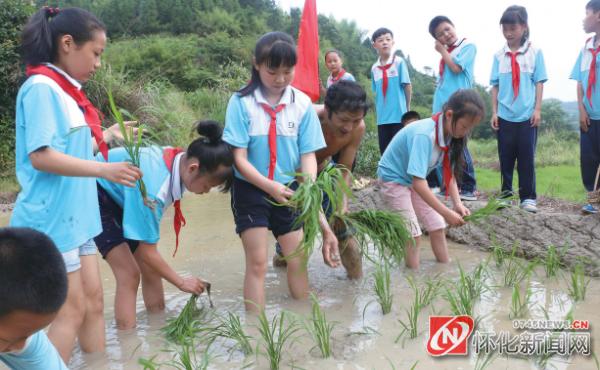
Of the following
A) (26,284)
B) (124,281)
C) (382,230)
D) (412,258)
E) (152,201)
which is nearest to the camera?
(26,284)

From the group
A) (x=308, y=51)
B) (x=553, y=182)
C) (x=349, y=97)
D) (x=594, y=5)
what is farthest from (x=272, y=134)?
(x=553, y=182)

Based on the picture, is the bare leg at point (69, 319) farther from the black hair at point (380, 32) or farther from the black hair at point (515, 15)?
the black hair at point (380, 32)

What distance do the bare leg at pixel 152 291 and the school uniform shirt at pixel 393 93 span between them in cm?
367

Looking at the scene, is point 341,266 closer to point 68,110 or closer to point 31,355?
point 68,110

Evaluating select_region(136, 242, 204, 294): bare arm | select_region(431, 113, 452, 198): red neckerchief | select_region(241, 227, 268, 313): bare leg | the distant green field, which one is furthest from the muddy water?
the distant green field

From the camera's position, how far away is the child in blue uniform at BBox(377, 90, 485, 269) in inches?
158

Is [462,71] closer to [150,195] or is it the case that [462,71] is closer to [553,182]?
[553,182]

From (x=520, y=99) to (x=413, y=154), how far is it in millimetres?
1594

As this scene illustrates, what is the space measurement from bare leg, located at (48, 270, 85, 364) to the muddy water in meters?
0.40

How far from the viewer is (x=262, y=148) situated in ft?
11.5

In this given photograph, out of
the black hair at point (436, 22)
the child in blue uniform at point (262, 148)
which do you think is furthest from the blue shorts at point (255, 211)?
the black hair at point (436, 22)

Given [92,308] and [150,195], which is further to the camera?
[150,195]

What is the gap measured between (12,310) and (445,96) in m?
4.93

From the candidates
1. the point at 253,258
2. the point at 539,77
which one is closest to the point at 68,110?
the point at 253,258
